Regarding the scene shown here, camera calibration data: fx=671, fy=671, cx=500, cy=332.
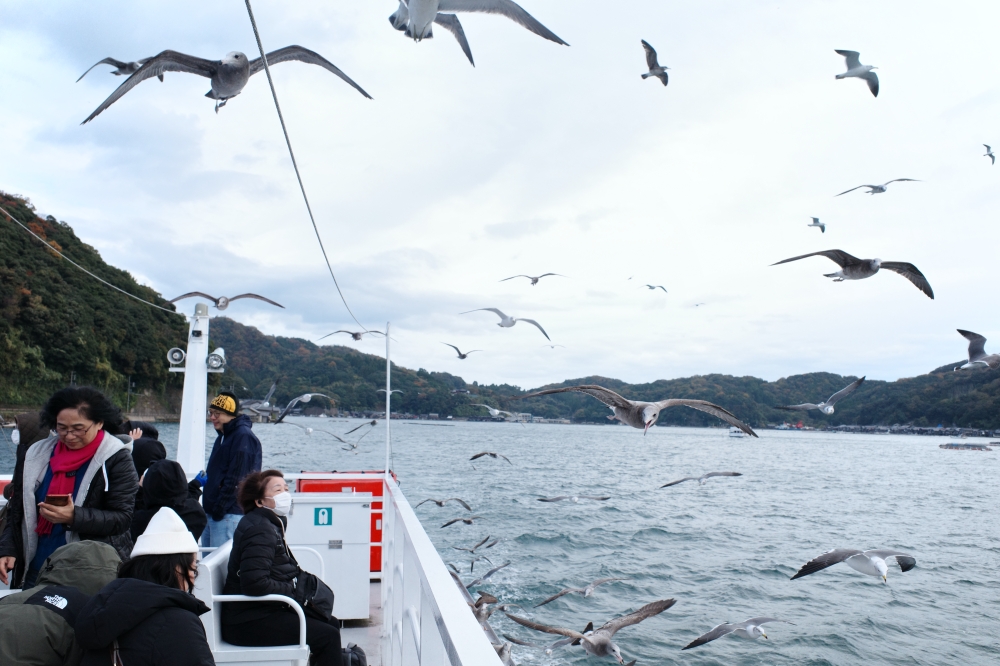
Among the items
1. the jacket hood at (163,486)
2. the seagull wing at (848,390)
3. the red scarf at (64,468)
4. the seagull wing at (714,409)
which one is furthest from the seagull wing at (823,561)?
the red scarf at (64,468)

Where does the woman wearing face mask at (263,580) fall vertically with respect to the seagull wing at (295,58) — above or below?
below

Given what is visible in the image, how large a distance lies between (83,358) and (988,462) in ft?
240

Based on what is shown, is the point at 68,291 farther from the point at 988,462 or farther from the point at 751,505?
the point at 988,462

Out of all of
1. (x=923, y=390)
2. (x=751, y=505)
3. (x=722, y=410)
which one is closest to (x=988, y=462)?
(x=923, y=390)

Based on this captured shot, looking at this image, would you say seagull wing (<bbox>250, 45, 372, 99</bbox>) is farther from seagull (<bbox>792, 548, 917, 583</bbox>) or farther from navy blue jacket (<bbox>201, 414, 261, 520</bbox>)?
seagull (<bbox>792, 548, 917, 583</bbox>)

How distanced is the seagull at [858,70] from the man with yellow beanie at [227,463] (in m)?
9.09

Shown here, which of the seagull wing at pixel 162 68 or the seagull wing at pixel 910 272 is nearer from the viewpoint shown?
the seagull wing at pixel 162 68

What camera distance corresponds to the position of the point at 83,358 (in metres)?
39.5

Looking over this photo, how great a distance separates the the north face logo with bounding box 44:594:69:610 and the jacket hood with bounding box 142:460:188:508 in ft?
4.93

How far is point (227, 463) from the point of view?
4.21 metres

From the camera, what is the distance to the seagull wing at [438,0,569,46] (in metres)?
3.82

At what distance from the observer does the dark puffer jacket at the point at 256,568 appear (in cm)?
288

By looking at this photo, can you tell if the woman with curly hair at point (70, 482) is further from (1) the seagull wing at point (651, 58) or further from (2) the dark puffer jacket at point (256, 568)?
(1) the seagull wing at point (651, 58)

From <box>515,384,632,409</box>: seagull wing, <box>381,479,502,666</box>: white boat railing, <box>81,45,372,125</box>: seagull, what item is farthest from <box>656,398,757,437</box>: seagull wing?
<box>81,45,372,125</box>: seagull
